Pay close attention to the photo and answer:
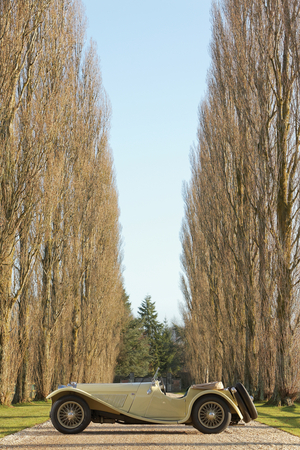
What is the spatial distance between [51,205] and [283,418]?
926cm

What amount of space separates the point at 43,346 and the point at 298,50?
39.7 feet

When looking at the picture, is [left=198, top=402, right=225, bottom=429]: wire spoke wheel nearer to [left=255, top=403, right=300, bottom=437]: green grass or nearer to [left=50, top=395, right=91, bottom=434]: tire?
[left=255, top=403, right=300, bottom=437]: green grass

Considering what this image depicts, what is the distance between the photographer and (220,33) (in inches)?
638

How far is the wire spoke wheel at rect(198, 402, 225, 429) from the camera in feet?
21.4

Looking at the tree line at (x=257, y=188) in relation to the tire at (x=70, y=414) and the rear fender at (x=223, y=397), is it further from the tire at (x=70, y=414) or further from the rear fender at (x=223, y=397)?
the tire at (x=70, y=414)

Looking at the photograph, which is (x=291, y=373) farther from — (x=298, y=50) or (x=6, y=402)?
(x=298, y=50)

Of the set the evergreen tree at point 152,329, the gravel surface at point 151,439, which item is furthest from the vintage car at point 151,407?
the evergreen tree at point 152,329

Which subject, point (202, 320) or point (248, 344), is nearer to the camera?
point (248, 344)

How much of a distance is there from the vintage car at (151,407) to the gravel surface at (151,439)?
20 centimetres

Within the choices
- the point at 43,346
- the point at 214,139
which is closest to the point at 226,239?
the point at 214,139

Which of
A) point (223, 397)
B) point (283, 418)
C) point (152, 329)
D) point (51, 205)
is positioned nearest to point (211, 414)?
point (223, 397)

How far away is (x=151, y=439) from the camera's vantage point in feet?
21.0

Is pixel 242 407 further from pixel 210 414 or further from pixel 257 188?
pixel 257 188

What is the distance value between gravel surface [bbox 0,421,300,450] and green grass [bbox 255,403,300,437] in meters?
0.47
